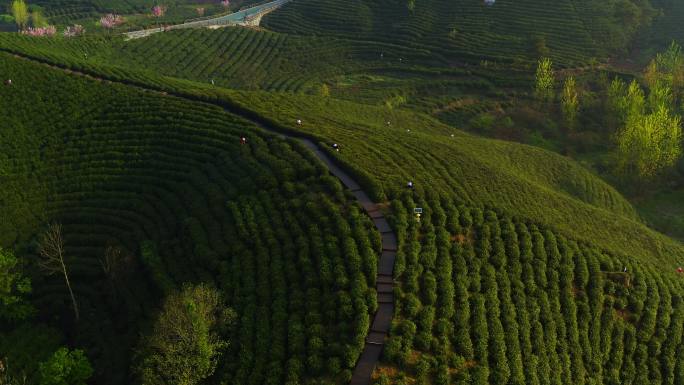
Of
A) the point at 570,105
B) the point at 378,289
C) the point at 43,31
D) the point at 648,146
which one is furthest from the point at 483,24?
the point at 43,31

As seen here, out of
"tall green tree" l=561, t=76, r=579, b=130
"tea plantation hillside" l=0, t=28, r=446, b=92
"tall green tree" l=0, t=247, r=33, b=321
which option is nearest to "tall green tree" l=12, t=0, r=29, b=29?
"tea plantation hillside" l=0, t=28, r=446, b=92

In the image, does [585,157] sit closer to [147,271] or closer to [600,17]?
[600,17]

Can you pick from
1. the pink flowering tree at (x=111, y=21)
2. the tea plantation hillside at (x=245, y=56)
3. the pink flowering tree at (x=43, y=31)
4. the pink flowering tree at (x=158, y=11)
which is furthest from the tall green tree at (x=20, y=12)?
the tea plantation hillside at (x=245, y=56)

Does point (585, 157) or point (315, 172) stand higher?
point (315, 172)

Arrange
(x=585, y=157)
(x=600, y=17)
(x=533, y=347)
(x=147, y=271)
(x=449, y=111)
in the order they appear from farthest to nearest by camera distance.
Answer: (x=600, y=17)
(x=449, y=111)
(x=585, y=157)
(x=147, y=271)
(x=533, y=347)

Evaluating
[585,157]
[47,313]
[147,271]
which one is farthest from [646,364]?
[585,157]

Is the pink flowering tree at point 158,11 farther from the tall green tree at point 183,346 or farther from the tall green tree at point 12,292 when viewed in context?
the tall green tree at point 183,346

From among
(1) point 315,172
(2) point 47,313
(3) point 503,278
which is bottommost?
(2) point 47,313
